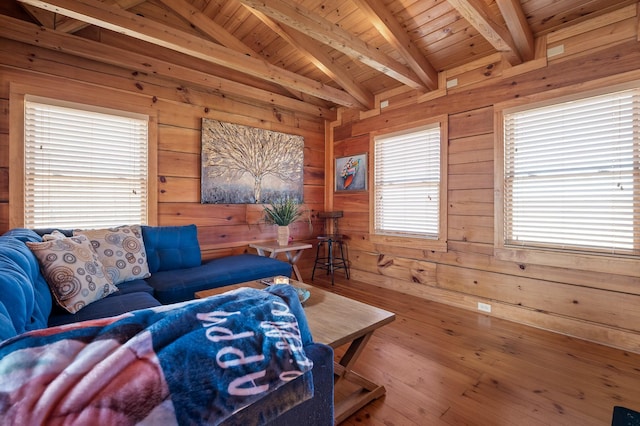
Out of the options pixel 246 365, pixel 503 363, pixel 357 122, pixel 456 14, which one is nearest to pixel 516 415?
pixel 503 363

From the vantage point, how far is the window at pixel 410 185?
11.4 ft

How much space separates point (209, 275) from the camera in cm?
271

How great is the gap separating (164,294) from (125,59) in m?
2.17

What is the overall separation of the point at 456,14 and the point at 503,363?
2835 mm

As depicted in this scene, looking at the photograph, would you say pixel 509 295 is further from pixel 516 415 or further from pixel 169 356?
pixel 169 356

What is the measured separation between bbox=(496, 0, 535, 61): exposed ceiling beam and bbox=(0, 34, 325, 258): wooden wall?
258cm

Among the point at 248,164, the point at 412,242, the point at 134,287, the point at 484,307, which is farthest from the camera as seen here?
the point at 248,164

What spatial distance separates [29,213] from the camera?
257 centimetres

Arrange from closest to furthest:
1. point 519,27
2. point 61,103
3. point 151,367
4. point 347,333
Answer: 1. point 151,367
2. point 347,333
3. point 519,27
4. point 61,103

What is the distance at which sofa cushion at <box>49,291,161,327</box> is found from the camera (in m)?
1.71

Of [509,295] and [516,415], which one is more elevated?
[509,295]

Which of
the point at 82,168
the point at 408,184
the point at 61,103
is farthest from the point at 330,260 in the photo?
the point at 61,103

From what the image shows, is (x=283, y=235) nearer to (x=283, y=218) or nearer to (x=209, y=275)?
(x=283, y=218)

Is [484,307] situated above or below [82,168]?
below
